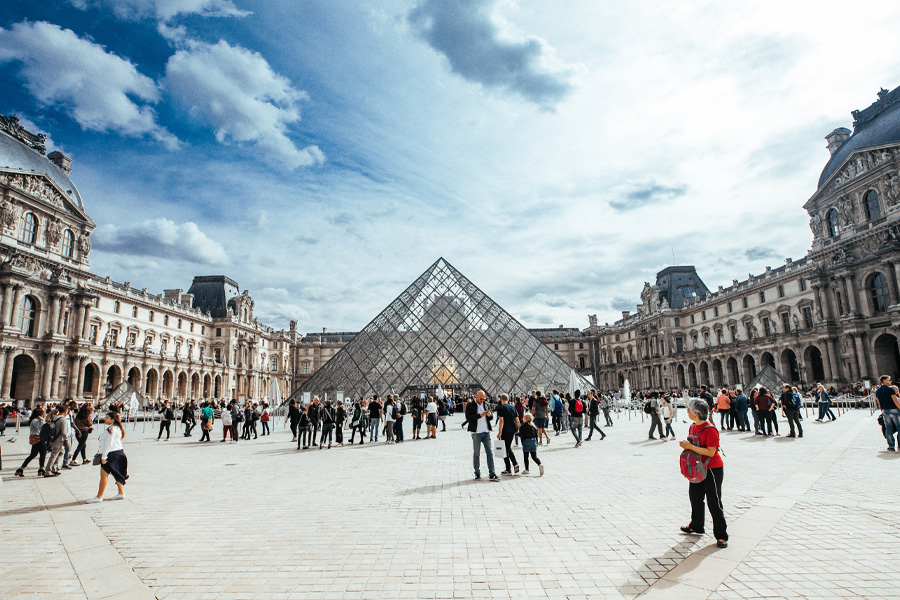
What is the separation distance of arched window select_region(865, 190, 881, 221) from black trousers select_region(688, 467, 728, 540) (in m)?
35.3

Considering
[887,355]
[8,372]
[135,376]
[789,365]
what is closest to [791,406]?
[887,355]

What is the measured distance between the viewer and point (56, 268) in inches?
1211

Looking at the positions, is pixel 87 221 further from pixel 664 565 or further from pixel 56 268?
pixel 664 565

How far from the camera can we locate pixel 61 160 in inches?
1416

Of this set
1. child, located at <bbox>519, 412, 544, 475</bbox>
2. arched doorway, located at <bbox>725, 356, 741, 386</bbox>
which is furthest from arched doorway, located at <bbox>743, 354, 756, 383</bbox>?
child, located at <bbox>519, 412, 544, 475</bbox>

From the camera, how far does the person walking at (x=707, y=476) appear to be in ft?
12.4

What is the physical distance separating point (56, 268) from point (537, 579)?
38186 mm

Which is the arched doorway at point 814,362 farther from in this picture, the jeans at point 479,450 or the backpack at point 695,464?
the backpack at point 695,464

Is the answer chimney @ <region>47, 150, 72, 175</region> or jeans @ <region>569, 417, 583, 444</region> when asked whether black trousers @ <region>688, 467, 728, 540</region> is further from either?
chimney @ <region>47, 150, 72, 175</region>

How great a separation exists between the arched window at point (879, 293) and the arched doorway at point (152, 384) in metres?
54.0

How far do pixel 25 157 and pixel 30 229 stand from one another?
493 centimetres

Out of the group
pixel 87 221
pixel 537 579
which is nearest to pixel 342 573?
Answer: pixel 537 579

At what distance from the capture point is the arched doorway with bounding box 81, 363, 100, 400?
34719 mm

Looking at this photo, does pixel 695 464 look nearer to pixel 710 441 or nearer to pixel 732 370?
pixel 710 441
